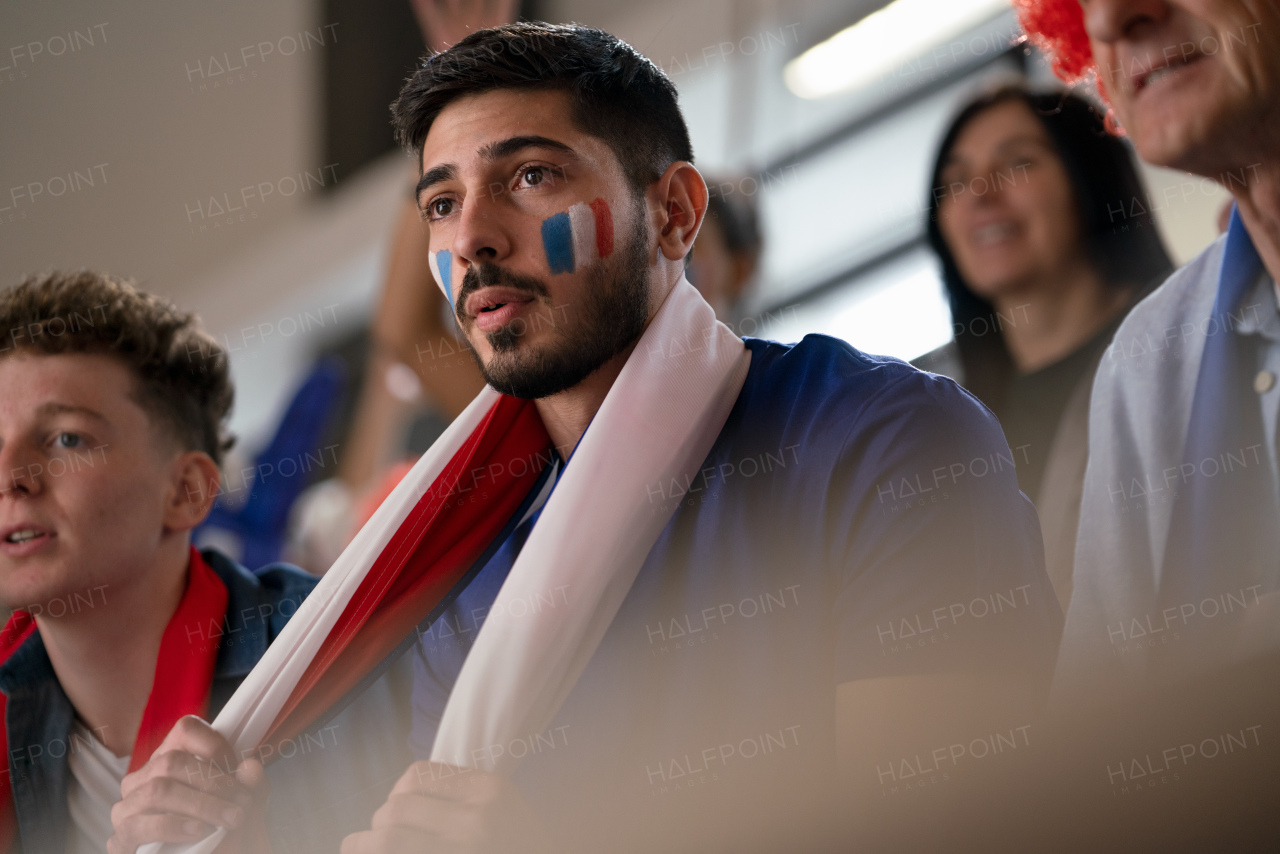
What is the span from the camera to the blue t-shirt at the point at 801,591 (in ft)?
2.46

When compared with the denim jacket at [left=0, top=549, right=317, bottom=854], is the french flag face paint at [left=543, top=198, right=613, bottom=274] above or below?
above

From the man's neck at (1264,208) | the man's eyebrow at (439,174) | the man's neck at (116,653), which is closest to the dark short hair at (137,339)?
the man's neck at (116,653)

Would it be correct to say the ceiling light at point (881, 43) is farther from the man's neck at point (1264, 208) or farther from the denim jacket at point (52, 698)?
the denim jacket at point (52, 698)

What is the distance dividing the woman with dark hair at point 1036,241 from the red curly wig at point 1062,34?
262 millimetres

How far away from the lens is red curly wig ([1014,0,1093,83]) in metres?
0.99

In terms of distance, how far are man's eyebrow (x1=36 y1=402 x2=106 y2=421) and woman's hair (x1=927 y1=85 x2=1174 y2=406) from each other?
3.10ft

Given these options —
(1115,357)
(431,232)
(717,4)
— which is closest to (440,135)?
(431,232)

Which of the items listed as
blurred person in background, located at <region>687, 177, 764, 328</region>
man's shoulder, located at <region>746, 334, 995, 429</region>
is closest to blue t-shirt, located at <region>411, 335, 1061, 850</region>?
man's shoulder, located at <region>746, 334, 995, 429</region>

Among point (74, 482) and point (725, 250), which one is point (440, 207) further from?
point (725, 250)

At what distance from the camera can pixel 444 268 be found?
0.90 m

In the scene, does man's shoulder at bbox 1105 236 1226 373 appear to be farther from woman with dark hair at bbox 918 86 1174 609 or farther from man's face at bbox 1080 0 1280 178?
woman with dark hair at bbox 918 86 1174 609

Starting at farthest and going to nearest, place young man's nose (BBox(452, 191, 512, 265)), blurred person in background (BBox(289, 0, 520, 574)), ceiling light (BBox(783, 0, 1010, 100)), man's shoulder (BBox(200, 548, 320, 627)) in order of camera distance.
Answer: ceiling light (BBox(783, 0, 1010, 100)) → blurred person in background (BBox(289, 0, 520, 574)) → man's shoulder (BBox(200, 548, 320, 627)) → young man's nose (BBox(452, 191, 512, 265))

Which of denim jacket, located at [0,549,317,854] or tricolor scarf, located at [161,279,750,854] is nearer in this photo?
tricolor scarf, located at [161,279,750,854]

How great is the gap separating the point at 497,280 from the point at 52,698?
615 millimetres
